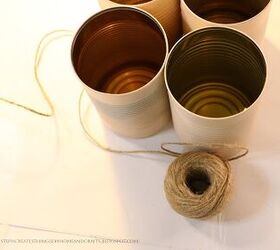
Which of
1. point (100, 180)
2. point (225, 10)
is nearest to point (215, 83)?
point (225, 10)

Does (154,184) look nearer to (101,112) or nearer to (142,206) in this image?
(142,206)

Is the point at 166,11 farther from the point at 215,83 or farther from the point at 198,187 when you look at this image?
the point at 198,187

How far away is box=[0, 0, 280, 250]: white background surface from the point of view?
0.66 m

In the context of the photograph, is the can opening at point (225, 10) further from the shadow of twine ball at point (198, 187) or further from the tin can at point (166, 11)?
the shadow of twine ball at point (198, 187)

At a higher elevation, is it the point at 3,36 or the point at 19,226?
the point at 3,36

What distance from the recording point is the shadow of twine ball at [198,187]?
598 millimetres

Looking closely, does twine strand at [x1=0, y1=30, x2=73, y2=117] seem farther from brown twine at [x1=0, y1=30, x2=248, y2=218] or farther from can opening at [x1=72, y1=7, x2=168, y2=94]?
brown twine at [x1=0, y1=30, x2=248, y2=218]

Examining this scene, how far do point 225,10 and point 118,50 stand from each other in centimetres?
Result: 19

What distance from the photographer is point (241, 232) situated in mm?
653

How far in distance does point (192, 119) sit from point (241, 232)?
0.65 feet

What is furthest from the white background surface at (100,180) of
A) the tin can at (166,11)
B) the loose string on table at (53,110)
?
the tin can at (166,11)

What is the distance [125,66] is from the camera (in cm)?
75

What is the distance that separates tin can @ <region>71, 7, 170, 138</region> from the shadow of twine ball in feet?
0.30

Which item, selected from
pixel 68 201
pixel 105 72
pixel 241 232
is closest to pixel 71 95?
pixel 105 72
